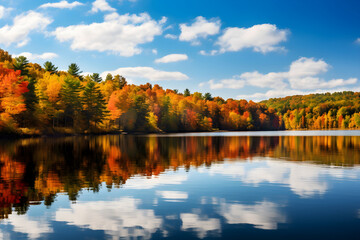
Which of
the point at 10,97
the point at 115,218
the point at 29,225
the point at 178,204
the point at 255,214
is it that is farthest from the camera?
the point at 10,97

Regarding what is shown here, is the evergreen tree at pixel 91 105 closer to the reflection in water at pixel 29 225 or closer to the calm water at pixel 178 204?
the calm water at pixel 178 204

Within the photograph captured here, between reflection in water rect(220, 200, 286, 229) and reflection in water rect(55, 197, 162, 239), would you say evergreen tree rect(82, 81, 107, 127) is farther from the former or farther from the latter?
reflection in water rect(220, 200, 286, 229)

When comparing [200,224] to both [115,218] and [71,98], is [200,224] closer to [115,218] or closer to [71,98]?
[115,218]

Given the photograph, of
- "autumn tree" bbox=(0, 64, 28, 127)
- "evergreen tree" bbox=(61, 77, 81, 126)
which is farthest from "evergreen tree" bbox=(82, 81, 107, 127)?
"autumn tree" bbox=(0, 64, 28, 127)

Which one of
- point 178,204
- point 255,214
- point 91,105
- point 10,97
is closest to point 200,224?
point 255,214

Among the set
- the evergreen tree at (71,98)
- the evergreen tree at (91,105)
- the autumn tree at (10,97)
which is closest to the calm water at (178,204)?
the autumn tree at (10,97)

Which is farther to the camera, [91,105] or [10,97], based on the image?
[91,105]

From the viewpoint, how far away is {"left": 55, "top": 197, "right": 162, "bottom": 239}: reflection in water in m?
10.7

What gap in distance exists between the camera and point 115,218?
12148 mm

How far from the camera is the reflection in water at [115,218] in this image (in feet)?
35.1

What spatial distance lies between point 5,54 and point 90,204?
148 metres

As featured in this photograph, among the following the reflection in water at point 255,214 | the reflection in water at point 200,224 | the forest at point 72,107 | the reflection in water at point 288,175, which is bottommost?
the reflection in water at point 288,175

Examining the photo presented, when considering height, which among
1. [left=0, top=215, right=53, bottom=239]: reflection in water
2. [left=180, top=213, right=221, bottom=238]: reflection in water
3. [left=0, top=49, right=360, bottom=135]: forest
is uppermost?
[left=0, top=49, right=360, bottom=135]: forest

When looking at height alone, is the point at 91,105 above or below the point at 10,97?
above
